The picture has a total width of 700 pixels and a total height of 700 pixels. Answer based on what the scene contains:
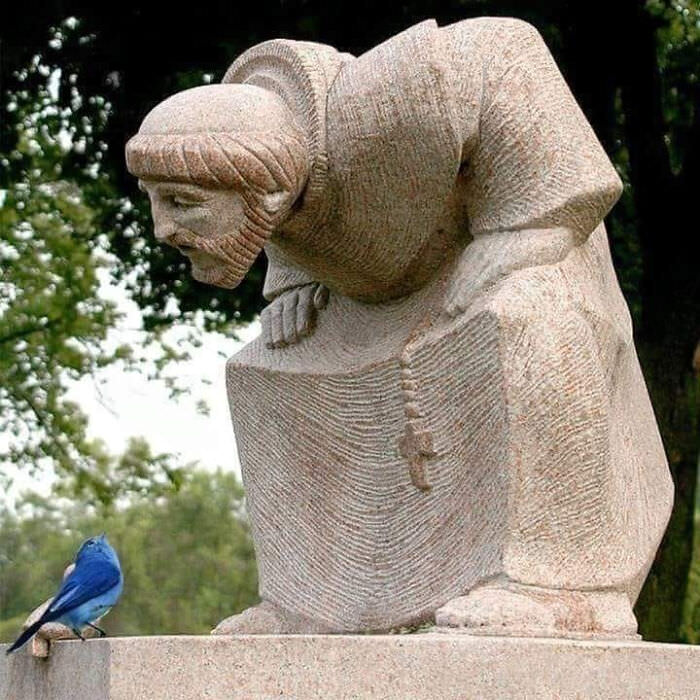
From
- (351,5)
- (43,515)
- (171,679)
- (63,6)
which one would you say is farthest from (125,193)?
(43,515)

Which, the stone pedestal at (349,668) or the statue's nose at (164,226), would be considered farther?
the statue's nose at (164,226)

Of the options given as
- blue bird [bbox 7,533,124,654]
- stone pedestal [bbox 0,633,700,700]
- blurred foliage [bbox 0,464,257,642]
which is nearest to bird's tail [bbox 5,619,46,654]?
blue bird [bbox 7,533,124,654]

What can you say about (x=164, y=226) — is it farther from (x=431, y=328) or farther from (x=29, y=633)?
(x=29, y=633)

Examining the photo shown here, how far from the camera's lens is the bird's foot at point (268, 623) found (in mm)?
5223

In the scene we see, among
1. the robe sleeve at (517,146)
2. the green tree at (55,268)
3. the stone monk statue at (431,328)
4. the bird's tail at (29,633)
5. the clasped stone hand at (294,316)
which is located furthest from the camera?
the green tree at (55,268)

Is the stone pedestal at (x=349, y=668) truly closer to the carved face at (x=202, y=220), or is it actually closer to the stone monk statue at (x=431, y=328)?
the stone monk statue at (x=431, y=328)

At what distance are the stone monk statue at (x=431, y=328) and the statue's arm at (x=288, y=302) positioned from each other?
0.10 feet

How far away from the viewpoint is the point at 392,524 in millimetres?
5027

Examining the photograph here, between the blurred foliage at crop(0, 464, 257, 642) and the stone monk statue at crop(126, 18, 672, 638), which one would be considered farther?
the blurred foliage at crop(0, 464, 257, 642)

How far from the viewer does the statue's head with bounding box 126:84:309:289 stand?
473cm

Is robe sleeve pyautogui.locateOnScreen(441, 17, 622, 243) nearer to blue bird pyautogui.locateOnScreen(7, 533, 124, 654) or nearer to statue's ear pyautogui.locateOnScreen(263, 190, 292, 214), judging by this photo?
statue's ear pyautogui.locateOnScreen(263, 190, 292, 214)

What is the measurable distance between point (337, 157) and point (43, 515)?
21.9 metres

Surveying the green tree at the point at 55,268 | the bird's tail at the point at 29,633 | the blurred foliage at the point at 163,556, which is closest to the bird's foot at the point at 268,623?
the bird's tail at the point at 29,633

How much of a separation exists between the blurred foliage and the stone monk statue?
17.7m
